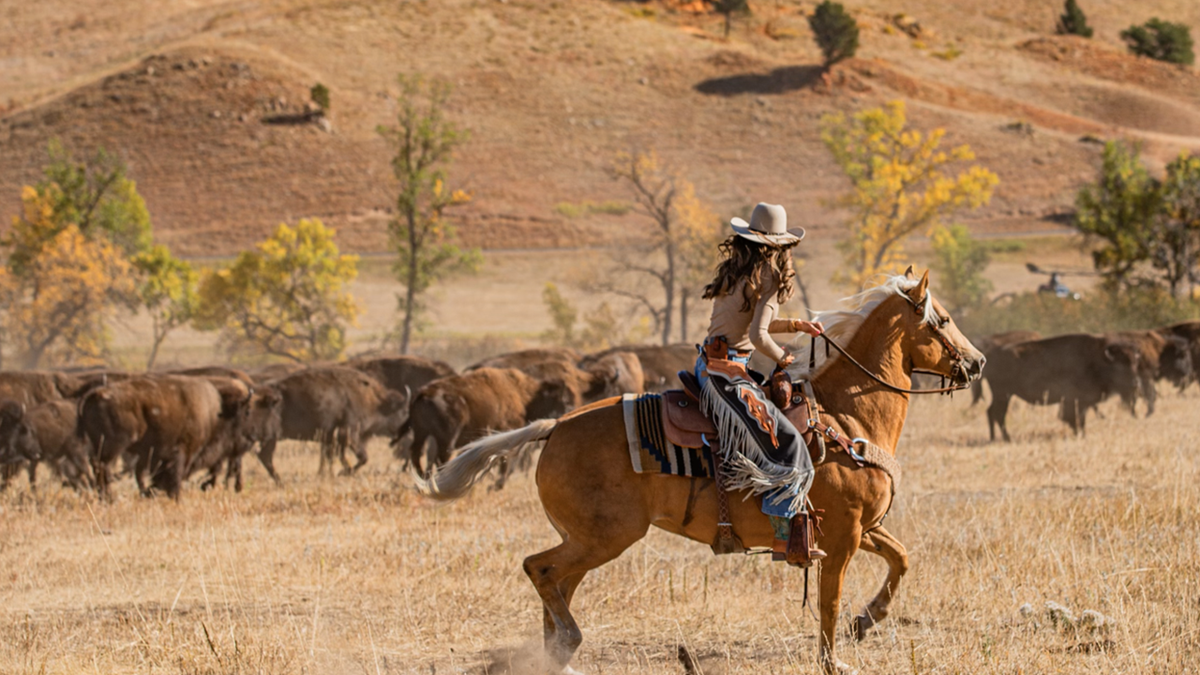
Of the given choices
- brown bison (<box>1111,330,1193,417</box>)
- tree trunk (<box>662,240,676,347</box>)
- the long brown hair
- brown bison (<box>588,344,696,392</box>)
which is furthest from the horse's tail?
tree trunk (<box>662,240,676,347</box>)

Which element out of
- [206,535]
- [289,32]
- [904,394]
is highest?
[904,394]

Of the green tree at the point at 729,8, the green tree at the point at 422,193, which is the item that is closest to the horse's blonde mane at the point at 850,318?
the green tree at the point at 422,193

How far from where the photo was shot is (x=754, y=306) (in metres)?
5.93

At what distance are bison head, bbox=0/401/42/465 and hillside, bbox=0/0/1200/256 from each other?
4734 centimetres

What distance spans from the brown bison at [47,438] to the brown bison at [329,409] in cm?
275

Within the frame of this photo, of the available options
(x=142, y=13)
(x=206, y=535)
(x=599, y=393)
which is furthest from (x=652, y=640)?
(x=142, y=13)

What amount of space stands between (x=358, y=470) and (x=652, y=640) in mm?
10090

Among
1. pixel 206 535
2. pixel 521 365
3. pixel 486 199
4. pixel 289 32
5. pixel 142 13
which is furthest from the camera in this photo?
pixel 142 13

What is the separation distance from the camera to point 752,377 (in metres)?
6.10

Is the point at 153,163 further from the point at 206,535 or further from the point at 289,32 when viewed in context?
the point at 206,535

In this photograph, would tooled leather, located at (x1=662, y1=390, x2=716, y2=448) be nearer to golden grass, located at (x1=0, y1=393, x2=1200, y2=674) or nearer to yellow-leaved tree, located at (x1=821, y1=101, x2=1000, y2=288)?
golden grass, located at (x1=0, y1=393, x2=1200, y2=674)

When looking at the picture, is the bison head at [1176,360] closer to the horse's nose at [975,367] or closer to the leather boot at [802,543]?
the horse's nose at [975,367]

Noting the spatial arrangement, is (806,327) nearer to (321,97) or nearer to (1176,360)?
(1176,360)

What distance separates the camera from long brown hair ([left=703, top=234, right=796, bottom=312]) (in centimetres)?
589
